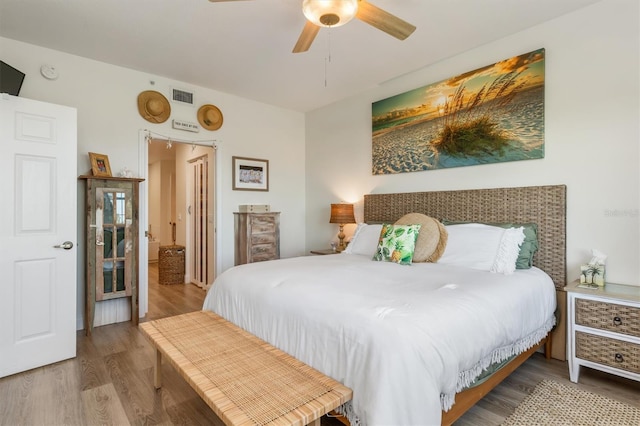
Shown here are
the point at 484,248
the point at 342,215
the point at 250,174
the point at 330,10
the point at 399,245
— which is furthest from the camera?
the point at 250,174

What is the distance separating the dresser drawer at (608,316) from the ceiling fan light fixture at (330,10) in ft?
7.66

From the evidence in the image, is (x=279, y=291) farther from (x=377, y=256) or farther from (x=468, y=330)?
(x=377, y=256)

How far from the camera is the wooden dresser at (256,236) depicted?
13.7ft

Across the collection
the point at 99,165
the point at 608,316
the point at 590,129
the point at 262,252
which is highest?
the point at 590,129

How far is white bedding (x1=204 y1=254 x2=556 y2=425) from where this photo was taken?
1260mm

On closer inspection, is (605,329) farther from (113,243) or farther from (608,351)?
(113,243)

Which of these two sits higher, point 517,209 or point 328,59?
point 328,59

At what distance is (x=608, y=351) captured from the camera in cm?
203

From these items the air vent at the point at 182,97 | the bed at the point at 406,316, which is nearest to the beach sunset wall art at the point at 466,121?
the bed at the point at 406,316

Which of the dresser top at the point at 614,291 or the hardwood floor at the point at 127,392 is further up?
the dresser top at the point at 614,291

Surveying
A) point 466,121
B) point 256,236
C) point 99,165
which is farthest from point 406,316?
point 99,165

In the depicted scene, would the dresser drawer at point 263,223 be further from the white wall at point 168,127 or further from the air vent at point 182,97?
the air vent at point 182,97

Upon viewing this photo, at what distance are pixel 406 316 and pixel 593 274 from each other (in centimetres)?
174

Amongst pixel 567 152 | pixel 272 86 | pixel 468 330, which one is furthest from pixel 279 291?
pixel 272 86
